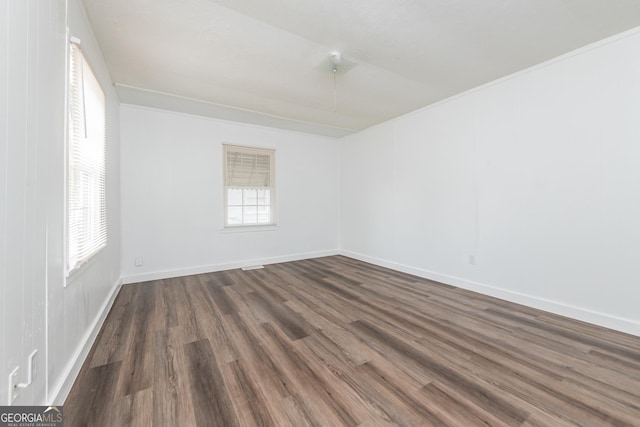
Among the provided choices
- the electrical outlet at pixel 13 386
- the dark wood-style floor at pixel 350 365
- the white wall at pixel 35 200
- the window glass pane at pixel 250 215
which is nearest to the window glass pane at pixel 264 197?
the window glass pane at pixel 250 215

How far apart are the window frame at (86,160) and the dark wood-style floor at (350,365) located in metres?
0.85

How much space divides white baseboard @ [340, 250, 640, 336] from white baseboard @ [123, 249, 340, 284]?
2158mm

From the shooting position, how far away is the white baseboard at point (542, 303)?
234 cm

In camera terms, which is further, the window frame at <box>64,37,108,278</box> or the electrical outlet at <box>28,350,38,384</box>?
the window frame at <box>64,37,108,278</box>

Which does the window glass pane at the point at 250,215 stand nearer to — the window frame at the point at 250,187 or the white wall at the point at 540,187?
the window frame at the point at 250,187

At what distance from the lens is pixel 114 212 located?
10.8 feet

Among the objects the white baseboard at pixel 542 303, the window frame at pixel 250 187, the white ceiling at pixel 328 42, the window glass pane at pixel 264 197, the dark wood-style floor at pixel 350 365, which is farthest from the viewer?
the window glass pane at pixel 264 197

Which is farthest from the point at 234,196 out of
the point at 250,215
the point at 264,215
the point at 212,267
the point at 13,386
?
the point at 13,386

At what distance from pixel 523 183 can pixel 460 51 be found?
1687 millimetres

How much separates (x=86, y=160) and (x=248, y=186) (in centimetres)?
283

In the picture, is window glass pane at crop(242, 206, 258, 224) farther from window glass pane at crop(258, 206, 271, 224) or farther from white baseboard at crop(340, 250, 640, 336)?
white baseboard at crop(340, 250, 640, 336)

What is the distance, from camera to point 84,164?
2.07m

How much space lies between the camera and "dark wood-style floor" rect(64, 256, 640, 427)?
1.44 metres

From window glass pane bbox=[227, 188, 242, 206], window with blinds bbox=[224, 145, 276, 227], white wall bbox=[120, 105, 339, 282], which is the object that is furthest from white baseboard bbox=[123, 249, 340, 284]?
window glass pane bbox=[227, 188, 242, 206]
